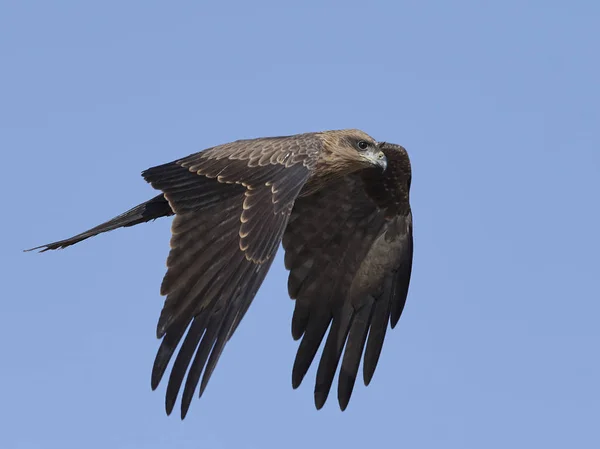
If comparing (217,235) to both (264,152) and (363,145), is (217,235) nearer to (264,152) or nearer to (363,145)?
(264,152)

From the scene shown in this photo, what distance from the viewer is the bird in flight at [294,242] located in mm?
10398

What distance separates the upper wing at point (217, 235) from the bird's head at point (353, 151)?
1.10 meters

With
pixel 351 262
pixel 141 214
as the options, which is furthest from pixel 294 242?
pixel 141 214

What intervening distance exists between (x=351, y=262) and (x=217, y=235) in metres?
3.78

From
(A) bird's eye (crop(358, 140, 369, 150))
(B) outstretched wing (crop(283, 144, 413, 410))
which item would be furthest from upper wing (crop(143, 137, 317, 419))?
(B) outstretched wing (crop(283, 144, 413, 410))

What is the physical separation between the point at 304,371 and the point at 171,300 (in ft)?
12.0

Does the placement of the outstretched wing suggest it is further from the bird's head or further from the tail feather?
the tail feather

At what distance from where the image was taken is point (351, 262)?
14.6 m

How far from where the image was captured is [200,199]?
11.5 metres

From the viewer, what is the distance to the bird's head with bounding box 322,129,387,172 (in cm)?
1369

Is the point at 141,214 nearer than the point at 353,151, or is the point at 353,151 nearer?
the point at 141,214

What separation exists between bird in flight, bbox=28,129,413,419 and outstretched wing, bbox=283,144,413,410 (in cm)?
1

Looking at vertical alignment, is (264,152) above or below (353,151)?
below

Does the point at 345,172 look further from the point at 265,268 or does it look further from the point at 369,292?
the point at 265,268
